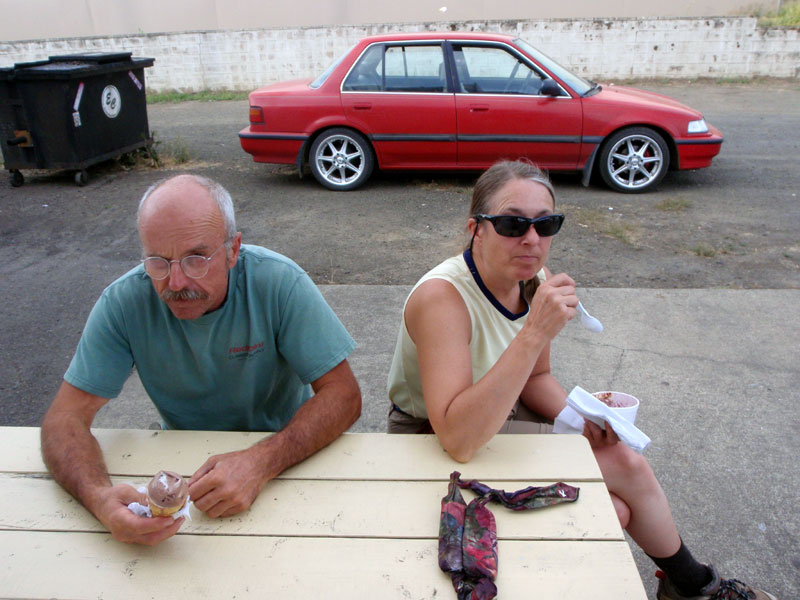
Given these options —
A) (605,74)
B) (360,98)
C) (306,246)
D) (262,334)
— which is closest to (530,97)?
(360,98)

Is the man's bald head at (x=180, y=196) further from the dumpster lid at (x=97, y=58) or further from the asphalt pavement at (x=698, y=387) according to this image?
the dumpster lid at (x=97, y=58)

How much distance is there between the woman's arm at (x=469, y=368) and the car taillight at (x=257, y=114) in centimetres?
604

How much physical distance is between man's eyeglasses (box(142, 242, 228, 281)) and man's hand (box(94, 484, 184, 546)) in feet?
1.88

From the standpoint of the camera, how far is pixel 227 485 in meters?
1.55

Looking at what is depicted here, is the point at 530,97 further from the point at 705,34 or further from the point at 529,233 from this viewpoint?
the point at 705,34

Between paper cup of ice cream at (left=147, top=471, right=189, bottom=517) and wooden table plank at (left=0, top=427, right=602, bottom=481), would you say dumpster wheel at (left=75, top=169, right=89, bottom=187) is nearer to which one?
wooden table plank at (left=0, top=427, right=602, bottom=481)

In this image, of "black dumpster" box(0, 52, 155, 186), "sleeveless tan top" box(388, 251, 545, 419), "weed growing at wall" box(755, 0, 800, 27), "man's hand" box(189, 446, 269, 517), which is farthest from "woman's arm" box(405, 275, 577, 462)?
"weed growing at wall" box(755, 0, 800, 27)

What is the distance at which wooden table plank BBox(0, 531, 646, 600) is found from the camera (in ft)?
4.37

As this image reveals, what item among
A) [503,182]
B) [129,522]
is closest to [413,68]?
[503,182]

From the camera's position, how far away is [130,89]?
878cm

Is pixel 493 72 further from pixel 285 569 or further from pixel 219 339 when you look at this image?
pixel 285 569

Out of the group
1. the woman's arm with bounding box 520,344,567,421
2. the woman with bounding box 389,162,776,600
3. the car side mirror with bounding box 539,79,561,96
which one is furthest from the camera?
the car side mirror with bounding box 539,79,561,96

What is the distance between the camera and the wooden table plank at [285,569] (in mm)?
1332

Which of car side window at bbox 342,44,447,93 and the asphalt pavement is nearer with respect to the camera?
the asphalt pavement
